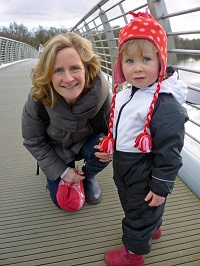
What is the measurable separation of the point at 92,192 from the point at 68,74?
0.90 m

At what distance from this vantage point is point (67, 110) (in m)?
1.79

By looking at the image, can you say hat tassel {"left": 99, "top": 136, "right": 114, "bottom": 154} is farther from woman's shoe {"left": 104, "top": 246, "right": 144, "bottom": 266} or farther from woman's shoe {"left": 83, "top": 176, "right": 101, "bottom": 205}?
woman's shoe {"left": 83, "top": 176, "right": 101, "bottom": 205}

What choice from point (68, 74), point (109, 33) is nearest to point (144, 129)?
point (68, 74)

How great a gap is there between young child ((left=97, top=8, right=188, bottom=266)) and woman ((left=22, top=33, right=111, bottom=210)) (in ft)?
1.24

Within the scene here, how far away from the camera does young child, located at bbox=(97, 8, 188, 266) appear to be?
1.22 meters

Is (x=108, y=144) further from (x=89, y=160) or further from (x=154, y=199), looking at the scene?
(x=89, y=160)

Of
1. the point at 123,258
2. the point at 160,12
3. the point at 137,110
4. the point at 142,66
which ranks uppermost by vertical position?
the point at 160,12

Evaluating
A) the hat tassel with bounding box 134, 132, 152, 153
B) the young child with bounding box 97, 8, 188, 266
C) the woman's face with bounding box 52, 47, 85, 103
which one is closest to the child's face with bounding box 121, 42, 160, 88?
the young child with bounding box 97, 8, 188, 266

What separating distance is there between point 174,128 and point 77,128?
833mm

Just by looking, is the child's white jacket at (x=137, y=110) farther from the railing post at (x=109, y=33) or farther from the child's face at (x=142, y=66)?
the railing post at (x=109, y=33)

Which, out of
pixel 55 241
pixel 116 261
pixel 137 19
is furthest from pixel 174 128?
pixel 55 241

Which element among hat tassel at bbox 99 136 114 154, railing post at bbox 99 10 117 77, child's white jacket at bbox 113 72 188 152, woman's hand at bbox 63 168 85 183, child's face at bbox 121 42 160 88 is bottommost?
woman's hand at bbox 63 168 85 183

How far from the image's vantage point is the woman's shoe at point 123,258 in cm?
150

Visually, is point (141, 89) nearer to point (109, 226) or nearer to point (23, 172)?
point (109, 226)
